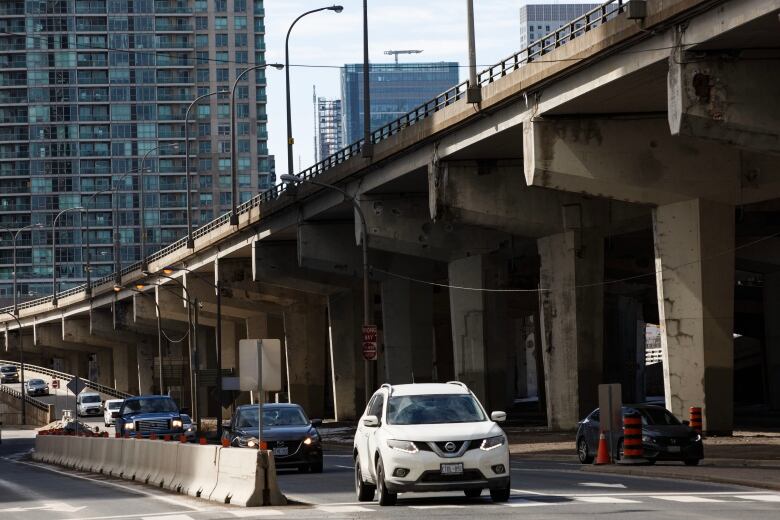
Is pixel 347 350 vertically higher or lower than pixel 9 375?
lower

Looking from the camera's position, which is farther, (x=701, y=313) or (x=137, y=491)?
(x=701, y=313)

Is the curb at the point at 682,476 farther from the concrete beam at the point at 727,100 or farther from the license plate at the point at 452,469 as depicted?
the concrete beam at the point at 727,100

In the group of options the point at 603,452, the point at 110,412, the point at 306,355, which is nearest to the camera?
the point at 603,452

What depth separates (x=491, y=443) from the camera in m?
19.8

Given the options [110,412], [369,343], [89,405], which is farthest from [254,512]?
[89,405]

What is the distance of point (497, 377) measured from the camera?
198 ft

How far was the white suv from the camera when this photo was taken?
19.6 metres

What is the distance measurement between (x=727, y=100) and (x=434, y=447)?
1448 centimetres

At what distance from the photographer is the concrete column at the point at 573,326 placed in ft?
162

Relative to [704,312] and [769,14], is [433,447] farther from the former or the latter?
[704,312]

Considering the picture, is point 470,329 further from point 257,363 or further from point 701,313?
point 257,363

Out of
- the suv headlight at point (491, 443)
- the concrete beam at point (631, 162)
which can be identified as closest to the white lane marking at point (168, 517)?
the suv headlight at point (491, 443)

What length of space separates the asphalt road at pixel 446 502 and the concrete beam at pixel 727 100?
7.16 meters

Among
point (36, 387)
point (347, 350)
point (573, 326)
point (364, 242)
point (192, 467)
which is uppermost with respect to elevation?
point (364, 242)
